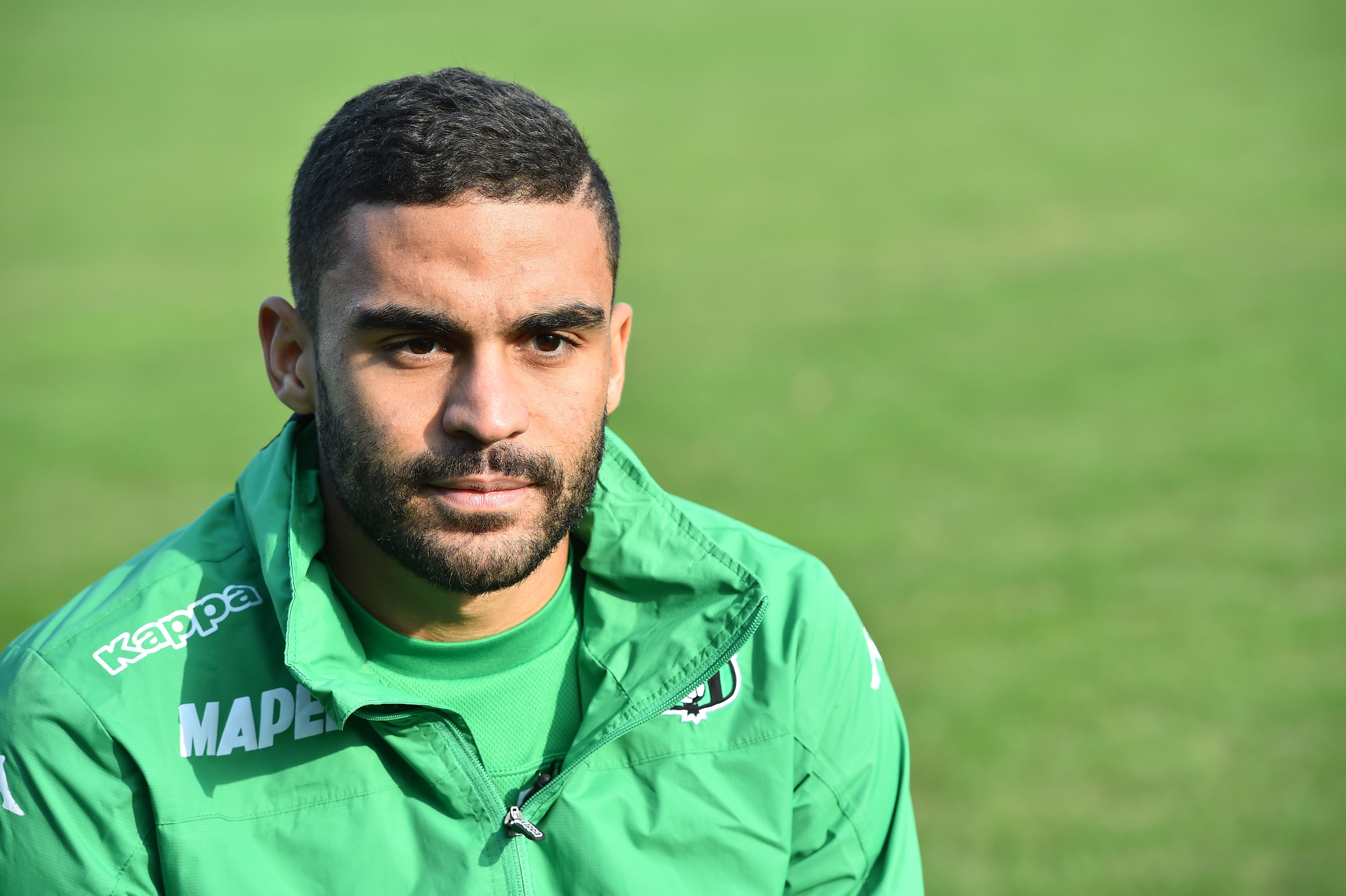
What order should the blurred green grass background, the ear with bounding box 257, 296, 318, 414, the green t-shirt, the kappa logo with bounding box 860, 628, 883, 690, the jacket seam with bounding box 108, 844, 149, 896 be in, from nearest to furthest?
the jacket seam with bounding box 108, 844, 149, 896 < the green t-shirt < the ear with bounding box 257, 296, 318, 414 < the kappa logo with bounding box 860, 628, 883, 690 < the blurred green grass background

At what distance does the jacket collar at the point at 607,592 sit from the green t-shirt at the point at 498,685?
2.6 inches

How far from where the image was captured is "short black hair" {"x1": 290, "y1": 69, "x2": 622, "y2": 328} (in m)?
2.98

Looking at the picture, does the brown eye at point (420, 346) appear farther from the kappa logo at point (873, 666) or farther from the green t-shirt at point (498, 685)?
the kappa logo at point (873, 666)

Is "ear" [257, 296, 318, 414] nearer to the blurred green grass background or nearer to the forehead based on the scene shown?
the forehead

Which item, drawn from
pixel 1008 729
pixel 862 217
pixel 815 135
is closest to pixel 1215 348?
pixel 862 217

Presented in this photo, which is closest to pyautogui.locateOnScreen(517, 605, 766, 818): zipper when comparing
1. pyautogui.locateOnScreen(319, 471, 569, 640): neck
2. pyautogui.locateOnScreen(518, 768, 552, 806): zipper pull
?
pyautogui.locateOnScreen(518, 768, 552, 806): zipper pull

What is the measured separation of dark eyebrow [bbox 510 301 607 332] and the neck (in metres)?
0.54

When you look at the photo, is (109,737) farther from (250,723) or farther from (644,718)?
(644,718)

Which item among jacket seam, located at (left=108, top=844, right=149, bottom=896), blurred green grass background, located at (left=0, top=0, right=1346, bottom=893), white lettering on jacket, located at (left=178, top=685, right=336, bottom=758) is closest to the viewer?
jacket seam, located at (left=108, top=844, right=149, bottom=896)

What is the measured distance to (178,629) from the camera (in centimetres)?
298

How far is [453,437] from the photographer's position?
2.96 m

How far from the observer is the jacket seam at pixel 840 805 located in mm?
3230

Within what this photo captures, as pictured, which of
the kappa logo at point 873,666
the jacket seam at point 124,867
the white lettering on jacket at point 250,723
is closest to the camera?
the jacket seam at point 124,867

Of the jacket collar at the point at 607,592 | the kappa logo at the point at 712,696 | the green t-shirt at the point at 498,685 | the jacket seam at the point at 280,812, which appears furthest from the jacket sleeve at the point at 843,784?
the jacket seam at the point at 280,812
